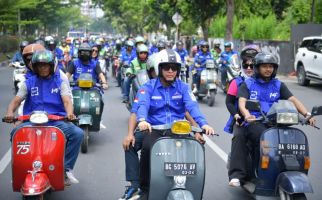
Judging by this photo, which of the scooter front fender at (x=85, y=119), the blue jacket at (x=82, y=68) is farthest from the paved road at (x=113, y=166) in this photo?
the blue jacket at (x=82, y=68)

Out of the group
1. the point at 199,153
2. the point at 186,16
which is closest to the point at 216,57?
the point at 199,153

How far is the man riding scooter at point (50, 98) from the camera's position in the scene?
227 inches

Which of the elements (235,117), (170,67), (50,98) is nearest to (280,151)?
(235,117)

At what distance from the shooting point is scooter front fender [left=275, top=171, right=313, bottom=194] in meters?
4.88

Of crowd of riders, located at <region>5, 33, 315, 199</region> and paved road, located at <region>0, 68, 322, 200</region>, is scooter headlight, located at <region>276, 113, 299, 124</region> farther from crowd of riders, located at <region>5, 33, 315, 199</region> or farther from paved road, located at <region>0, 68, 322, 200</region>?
paved road, located at <region>0, 68, 322, 200</region>

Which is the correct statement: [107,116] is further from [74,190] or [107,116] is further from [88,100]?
[74,190]

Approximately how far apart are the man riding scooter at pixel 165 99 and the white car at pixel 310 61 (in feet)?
42.9

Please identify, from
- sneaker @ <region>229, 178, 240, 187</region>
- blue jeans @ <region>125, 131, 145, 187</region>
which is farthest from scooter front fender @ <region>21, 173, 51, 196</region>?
sneaker @ <region>229, 178, 240, 187</region>

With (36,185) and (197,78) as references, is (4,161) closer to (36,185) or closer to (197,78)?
(36,185)

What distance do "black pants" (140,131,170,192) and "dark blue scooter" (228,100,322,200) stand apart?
3.19 feet

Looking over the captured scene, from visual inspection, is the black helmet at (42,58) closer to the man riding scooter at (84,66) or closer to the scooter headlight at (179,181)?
the scooter headlight at (179,181)

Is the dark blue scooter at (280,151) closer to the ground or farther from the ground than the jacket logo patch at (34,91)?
closer to the ground

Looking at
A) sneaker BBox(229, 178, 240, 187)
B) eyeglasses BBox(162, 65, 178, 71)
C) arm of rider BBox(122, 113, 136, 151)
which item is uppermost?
eyeglasses BBox(162, 65, 178, 71)

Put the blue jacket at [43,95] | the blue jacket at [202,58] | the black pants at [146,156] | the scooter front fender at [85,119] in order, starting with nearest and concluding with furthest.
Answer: the black pants at [146,156], the blue jacket at [43,95], the scooter front fender at [85,119], the blue jacket at [202,58]
